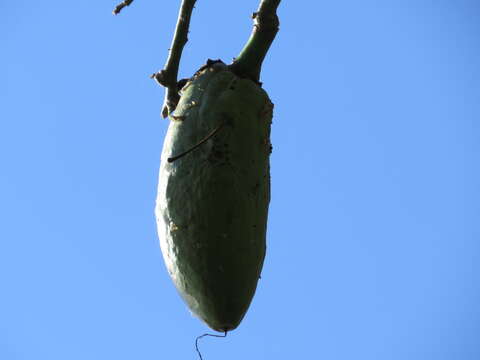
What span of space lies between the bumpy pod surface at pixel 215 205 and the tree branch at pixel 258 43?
15 cm

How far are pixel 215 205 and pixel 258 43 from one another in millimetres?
552

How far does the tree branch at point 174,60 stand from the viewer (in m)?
1.70

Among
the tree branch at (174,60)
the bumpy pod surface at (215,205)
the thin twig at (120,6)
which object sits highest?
→ the thin twig at (120,6)

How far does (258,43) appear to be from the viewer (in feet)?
5.82

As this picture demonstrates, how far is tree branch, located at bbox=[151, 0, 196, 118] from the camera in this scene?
170 cm

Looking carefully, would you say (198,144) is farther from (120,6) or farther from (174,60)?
(120,6)

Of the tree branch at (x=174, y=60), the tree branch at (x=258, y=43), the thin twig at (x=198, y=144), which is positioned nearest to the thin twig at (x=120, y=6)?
the tree branch at (x=174, y=60)

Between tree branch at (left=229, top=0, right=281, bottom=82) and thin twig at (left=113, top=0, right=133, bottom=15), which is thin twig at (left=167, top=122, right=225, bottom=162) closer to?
tree branch at (left=229, top=0, right=281, bottom=82)

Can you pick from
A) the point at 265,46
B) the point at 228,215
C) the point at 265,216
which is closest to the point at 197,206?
the point at 228,215

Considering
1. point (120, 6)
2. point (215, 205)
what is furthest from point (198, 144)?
point (120, 6)

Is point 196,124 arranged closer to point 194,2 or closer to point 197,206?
point 197,206

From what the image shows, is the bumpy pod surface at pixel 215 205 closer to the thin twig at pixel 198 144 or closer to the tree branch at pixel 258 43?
the thin twig at pixel 198 144

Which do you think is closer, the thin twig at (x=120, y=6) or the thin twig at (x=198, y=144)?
the thin twig at (x=198, y=144)

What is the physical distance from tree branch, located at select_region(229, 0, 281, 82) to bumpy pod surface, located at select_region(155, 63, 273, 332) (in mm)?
148
